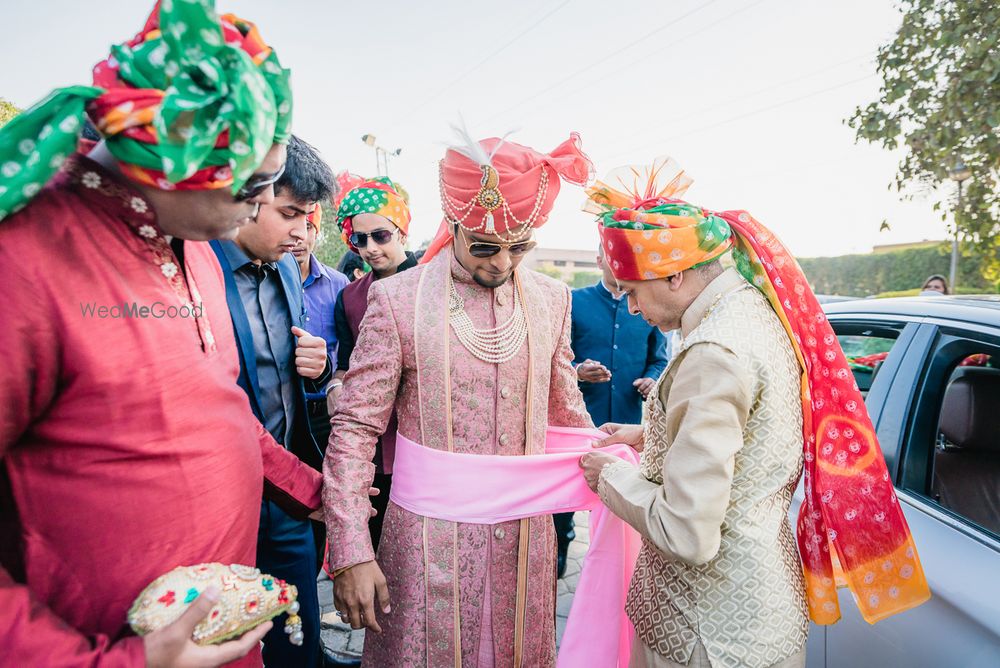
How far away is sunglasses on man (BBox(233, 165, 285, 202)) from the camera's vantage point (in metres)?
1.15

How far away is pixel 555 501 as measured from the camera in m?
1.96

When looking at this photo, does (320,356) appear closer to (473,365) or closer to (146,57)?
(473,365)

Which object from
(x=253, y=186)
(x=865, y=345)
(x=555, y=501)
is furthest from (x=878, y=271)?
(x=253, y=186)

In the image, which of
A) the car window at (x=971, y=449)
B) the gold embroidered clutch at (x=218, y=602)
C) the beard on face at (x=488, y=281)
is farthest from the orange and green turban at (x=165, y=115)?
the car window at (x=971, y=449)

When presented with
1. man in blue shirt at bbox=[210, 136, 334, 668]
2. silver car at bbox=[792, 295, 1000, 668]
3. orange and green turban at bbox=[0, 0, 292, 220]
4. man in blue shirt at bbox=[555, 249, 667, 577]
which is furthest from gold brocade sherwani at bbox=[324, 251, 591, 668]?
man in blue shirt at bbox=[555, 249, 667, 577]

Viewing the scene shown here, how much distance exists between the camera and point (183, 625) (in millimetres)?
977

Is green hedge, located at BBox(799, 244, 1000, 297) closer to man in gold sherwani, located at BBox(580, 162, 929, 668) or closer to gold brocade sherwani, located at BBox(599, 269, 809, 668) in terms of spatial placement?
man in gold sherwani, located at BBox(580, 162, 929, 668)

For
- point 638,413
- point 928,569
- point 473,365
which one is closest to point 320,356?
point 473,365

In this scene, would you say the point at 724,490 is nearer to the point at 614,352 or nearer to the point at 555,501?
the point at 555,501

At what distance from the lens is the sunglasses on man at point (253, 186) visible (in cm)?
115

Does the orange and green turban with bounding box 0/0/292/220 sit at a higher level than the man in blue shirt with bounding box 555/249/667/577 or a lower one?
higher

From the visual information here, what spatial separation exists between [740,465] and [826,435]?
1.03 ft

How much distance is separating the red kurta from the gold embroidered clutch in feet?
0.16

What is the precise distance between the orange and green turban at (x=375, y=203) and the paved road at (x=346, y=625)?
248cm
